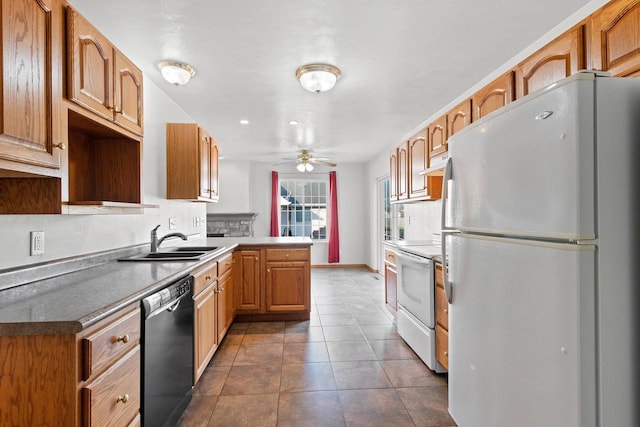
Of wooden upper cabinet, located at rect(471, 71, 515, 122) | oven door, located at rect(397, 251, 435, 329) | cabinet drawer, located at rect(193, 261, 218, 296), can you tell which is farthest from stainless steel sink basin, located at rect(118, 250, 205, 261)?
wooden upper cabinet, located at rect(471, 71, 515, 122)

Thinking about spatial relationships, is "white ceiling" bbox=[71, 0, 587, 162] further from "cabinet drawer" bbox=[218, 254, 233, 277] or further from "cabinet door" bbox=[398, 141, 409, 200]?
"cabinet drawer" bbox=[218, 254, 233, 277]

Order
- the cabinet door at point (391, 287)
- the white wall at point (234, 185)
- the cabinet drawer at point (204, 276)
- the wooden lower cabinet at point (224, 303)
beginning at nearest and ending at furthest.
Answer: the cabinet drawer at point (204, 276), the wooden lower cabinet at point (224, 303), the cabinet door at point (391, 287), the white wall at point (234, 185)

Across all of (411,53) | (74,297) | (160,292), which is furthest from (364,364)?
(411,53)

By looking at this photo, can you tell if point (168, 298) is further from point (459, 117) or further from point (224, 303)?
point (459, 117)

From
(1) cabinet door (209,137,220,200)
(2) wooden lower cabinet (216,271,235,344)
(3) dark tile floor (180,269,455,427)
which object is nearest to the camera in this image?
(3) dark tile floor (180,269,455,427)

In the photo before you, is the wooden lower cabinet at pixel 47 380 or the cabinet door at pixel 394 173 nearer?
the wooden lower cabinet at pixel 47 380

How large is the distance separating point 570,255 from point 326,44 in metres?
1.98

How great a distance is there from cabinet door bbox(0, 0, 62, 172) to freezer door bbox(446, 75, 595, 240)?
1.77 meters

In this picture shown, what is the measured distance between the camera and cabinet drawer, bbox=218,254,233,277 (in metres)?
2.90

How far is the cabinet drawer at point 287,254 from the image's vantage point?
3.74 m

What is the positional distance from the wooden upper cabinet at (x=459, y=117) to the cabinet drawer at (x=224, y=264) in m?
2.22

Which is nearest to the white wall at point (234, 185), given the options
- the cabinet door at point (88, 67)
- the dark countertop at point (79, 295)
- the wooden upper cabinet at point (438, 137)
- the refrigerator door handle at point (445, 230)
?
the wooden upper cabinet at point (438, 137)

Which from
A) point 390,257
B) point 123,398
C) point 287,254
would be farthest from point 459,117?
point 123,398

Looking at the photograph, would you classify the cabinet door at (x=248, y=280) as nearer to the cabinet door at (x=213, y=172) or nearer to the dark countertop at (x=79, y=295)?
the cabinet door at (x=213, y=172)
